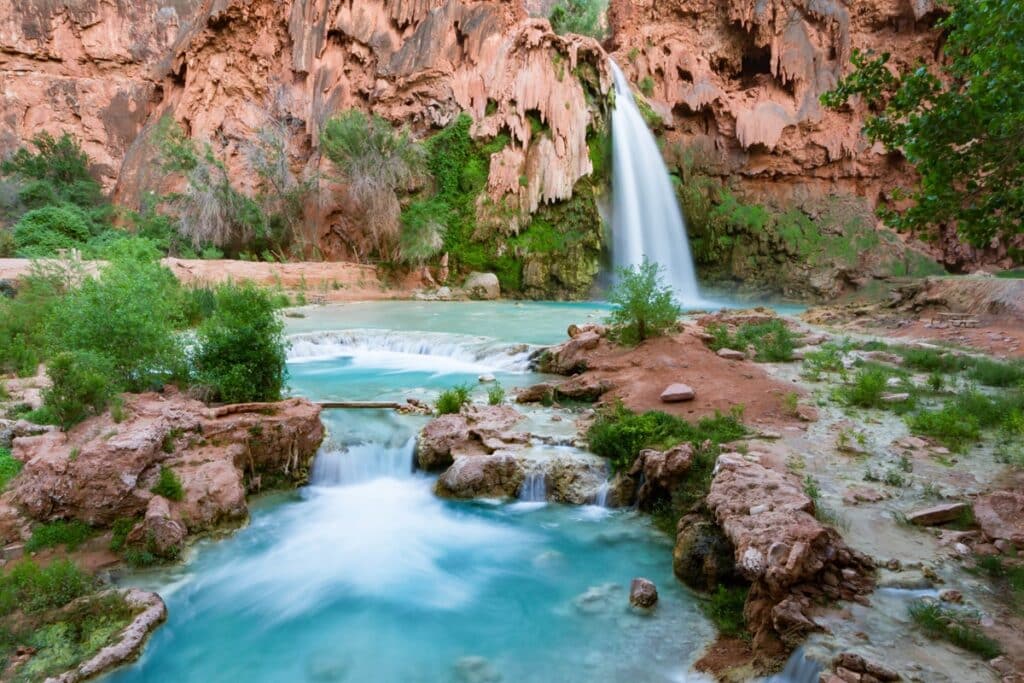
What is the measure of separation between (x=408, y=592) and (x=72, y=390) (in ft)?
12.7

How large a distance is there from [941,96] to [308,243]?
24.4 m

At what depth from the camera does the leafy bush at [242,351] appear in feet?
24.0

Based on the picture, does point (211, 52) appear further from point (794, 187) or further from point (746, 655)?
point (746, 655)

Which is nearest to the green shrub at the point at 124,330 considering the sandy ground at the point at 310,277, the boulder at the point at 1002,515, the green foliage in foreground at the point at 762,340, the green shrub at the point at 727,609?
the green shrub at the point at 727,609

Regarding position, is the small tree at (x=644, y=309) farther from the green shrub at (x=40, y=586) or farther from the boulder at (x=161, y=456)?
the green shrub at (x=40, y=586)

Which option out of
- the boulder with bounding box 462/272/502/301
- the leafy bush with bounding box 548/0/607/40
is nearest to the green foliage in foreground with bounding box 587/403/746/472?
the boulder with bounding box 462/272/502/301

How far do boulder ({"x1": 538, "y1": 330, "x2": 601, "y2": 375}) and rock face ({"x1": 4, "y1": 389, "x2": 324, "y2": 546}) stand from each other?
465 centimetres

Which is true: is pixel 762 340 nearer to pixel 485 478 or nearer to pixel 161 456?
pixel 485 478

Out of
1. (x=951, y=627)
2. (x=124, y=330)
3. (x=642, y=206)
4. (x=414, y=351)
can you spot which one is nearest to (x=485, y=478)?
(x=951, y=627)

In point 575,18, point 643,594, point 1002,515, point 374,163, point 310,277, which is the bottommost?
point 643,594

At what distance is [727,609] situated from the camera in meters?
4.25

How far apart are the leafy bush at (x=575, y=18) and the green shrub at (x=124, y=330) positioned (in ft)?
112

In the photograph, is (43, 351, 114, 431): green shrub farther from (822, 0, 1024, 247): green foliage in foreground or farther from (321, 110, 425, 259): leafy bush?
(321, 110, 425, 259): leafy bush

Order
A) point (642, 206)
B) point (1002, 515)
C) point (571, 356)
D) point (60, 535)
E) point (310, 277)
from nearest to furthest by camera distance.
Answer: point (1002, 515) → point (60, 535) → point (571, 356) → point (310, 277) → point (642, 206)
